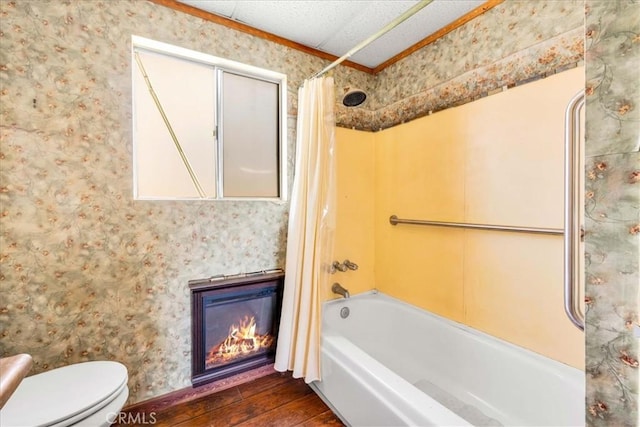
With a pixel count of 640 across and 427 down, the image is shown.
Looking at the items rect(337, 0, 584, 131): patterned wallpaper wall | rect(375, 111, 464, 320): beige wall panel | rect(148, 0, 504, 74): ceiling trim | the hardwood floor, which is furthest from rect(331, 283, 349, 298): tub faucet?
rect(148, 0, 504, 74): ceiling trim

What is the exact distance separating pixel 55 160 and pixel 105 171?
0.20 metres

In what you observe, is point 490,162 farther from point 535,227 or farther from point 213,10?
point 213,10

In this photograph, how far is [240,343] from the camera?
185 centimetres

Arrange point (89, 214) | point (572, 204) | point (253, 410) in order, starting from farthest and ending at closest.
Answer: point (253, 410)
point (89, 214)
point (572, 204)

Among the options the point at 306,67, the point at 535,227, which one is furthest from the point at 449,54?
the point at 535,227

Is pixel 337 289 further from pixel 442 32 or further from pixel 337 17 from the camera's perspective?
pixel 442 32

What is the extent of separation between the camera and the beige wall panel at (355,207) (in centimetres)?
223

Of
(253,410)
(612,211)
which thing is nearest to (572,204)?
(612,211)

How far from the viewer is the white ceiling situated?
1616 mm

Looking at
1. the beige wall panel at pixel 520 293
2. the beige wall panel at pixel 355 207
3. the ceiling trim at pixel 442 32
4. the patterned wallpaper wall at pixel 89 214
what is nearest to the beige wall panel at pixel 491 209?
the beige wall panel at pixel 520 293

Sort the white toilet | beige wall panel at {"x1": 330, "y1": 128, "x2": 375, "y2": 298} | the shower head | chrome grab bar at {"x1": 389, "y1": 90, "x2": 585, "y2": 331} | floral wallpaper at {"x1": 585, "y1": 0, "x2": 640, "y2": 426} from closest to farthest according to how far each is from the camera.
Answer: floral wallpaper at {"x1": 585, "y1": 0, "x2": 640, "y2": 426}, chrome grab bar at {"x1": 389, "y1": 90, "x2": 585, "y2": 331}, the white toilet, the shower head, beige wall panel at {"x1": 330, "y1": 128, "x2": 375, "y2": 298}

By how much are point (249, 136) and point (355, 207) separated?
1.03 m

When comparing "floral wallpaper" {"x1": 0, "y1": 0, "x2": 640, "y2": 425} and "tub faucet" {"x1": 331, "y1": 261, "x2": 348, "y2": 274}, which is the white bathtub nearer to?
"tub faucet" {"x1": 331, "y1": 261, "x2": 348, "y2": 274}

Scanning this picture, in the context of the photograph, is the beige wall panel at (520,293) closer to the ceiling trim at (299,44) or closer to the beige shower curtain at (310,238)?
the beige shower curtain at (310,238)
